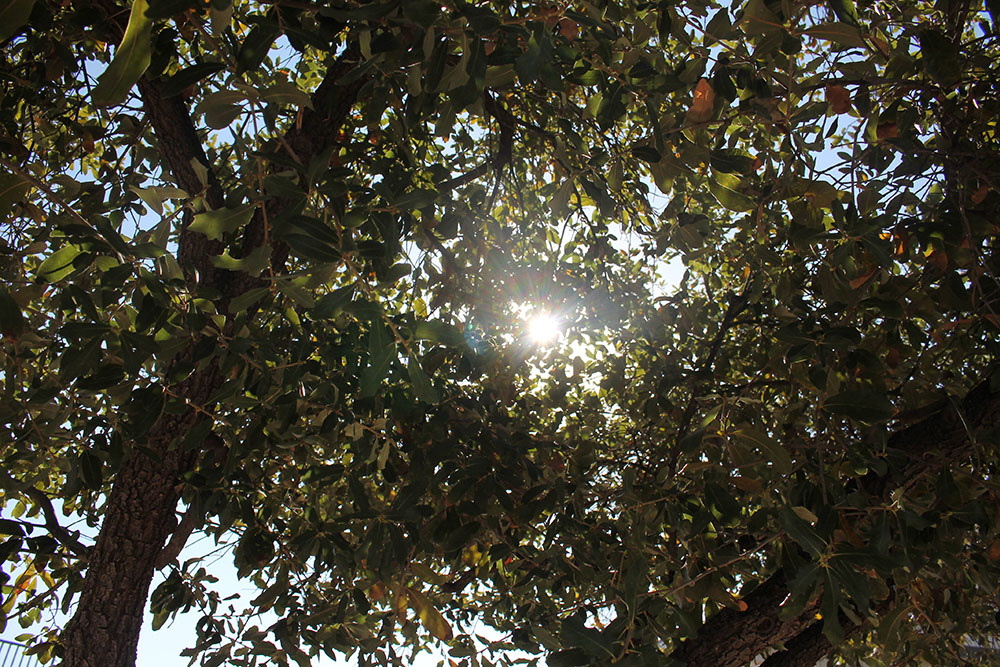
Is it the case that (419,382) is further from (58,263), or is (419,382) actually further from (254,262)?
(58,263)

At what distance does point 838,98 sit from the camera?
172 cm

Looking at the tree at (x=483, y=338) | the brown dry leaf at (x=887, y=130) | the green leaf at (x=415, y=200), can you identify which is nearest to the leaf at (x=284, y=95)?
the tree at (x=483, y=338)

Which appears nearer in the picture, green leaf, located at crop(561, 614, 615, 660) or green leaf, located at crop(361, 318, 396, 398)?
green leaf, located at crop(361, 318, 396, 398)

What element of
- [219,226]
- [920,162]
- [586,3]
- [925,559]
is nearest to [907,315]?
[920,162]

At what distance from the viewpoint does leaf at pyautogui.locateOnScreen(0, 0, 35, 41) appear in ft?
2.53

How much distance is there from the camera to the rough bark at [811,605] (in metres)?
2.03

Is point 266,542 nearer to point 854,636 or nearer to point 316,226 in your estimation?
point 316,226

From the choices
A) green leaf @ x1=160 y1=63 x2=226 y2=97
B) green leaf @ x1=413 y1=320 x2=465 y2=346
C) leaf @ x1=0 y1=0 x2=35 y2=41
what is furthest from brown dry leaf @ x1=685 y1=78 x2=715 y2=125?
leaf @ x1=0 y1=0 x2=35 y2=41

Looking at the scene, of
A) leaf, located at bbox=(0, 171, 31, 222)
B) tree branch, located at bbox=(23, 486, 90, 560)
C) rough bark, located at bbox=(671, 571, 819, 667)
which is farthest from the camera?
rough bark, located at bbox=(671, 571, 819, 667)

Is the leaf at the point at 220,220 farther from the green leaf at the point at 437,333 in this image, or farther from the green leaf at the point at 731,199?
the green leaf at the point at 731,199

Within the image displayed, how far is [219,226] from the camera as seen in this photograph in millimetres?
1193

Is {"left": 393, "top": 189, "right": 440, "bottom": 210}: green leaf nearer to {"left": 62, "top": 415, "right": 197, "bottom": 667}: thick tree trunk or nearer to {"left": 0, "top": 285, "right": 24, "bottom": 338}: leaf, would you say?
{"left": 0, "top": 285, "right": 24, "bottom": 338}: leaf

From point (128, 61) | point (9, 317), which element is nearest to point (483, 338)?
point (9, 317)

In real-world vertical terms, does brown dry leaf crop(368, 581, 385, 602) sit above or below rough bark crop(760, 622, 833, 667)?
above
